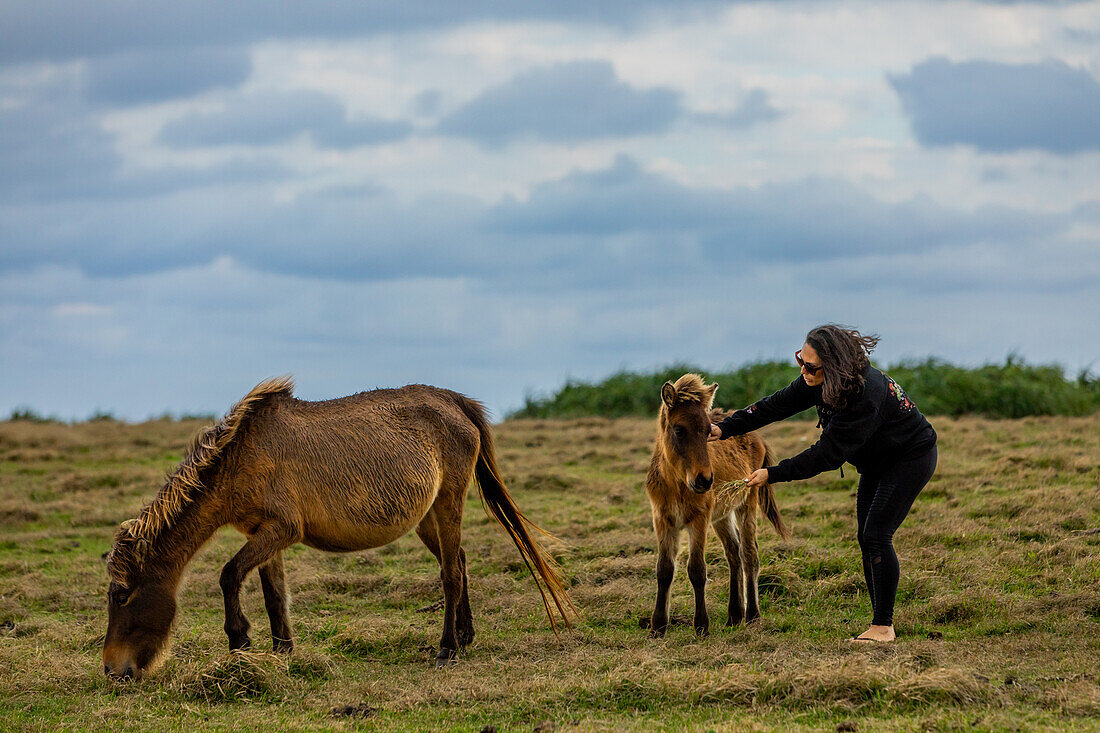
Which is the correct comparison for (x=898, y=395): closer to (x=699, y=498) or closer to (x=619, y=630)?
(x=699, y=498)

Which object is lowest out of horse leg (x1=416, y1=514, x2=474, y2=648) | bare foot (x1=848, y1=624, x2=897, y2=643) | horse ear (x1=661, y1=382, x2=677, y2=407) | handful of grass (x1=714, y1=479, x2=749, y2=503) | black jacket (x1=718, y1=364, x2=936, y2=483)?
bare foot (x1=848, y1=624, x2=897, y2=643)

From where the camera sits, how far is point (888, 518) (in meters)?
6.79

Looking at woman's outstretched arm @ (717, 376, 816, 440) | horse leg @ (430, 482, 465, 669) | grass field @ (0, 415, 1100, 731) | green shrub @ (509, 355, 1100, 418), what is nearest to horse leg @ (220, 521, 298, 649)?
grass field @ (0, 415, 1100, 731)

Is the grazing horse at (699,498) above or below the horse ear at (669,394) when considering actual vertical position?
below

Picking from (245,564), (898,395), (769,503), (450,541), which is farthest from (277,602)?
(898,395)

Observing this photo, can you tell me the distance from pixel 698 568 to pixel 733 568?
0.59 metres

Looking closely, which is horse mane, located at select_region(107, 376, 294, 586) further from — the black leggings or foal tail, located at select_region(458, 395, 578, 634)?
the black leggings

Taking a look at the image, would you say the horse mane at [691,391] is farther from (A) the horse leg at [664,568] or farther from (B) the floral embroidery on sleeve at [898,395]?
(B) the floral embroidery on sleeve at [898,395]

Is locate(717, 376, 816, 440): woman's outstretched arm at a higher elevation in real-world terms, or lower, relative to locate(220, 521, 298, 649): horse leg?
higher

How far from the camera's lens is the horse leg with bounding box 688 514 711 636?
7.66 meters

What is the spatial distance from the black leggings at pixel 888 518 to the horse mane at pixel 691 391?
1369 mm

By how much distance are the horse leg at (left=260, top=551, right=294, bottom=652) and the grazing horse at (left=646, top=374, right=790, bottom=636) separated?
2.77 m

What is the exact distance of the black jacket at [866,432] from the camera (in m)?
6.63

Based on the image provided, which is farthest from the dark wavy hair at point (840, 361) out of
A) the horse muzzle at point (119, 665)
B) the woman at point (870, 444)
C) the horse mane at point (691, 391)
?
the horse muzzle at point (119, 665)
